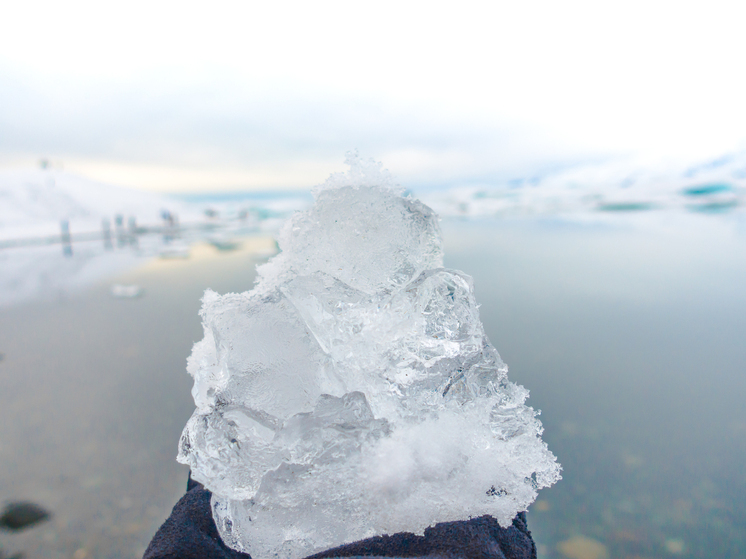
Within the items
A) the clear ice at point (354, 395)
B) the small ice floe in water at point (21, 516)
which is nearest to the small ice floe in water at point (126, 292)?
the small ice floe in water at point (21, 516)

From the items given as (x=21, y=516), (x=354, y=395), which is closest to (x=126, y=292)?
(x=21, y=516)

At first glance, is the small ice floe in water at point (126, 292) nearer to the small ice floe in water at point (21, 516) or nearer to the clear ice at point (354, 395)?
the small ice floe in water at point (21, 516)

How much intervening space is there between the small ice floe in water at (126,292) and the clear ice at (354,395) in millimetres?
4023

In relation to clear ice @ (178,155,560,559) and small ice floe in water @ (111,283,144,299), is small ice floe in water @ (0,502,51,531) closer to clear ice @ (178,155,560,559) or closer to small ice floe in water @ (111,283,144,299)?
clear ice @ (178,155,560,559)

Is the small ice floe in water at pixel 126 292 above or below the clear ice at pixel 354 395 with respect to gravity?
below

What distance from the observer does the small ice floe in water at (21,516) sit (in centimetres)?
153

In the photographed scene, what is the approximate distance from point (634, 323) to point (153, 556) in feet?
12.0

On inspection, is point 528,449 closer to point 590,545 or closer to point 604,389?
point 590,545

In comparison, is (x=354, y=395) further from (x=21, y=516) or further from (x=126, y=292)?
(x=126, y=292)

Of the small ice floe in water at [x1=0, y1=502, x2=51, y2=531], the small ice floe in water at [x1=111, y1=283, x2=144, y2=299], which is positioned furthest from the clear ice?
the small ice floe in water at [x1=111, y1=283, x2=144, y2=299]

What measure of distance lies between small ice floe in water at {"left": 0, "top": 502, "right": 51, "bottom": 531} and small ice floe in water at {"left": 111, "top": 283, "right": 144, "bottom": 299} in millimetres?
3151

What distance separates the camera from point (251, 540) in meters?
0.94

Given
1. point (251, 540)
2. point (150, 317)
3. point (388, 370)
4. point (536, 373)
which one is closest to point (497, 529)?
point (388, 370)

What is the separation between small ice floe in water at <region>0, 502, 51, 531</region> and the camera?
1.53 meters
